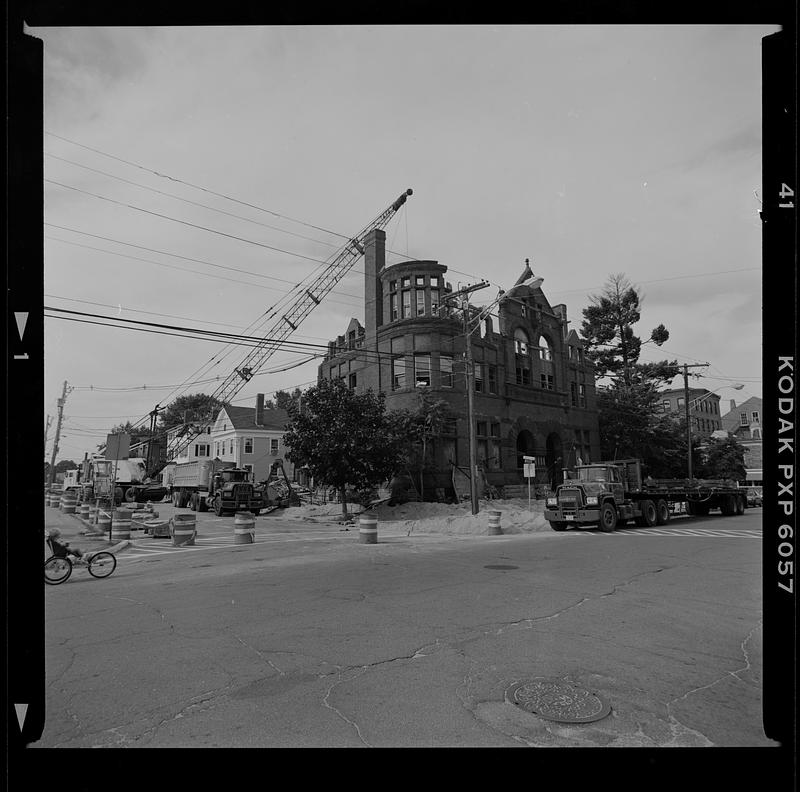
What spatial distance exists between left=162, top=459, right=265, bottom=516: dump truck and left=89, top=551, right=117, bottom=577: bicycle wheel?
64.6 ft

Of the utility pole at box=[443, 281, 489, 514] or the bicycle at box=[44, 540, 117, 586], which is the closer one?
the bicycle at box=[44, 540, 117, 586]

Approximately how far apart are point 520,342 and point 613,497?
2081 centimetres

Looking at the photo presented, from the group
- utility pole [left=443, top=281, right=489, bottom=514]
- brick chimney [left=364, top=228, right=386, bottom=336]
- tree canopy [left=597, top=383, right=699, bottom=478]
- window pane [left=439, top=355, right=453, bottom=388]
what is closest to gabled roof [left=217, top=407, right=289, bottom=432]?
brick chimney [left=364, top=228, right=386, bottom=336]

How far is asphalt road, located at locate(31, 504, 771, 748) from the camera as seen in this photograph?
3932 millimetres

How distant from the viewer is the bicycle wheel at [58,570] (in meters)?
10.1

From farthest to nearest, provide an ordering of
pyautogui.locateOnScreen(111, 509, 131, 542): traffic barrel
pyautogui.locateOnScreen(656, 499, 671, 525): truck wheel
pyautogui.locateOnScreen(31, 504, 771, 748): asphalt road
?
pyautogui.locateOnScreen(656, 499, 671, 525): truck wheel → pyautogui.locateOnScreen(111, 509, 131, 542): traffic barrel → pyautogui.locateOnScreen(31, 504, 771, 748): asphalt road

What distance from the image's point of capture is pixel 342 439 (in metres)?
28.8

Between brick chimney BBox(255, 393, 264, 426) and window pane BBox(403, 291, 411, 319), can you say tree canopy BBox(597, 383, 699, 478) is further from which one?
brick chimney BBox(255, 393, 264, 426)

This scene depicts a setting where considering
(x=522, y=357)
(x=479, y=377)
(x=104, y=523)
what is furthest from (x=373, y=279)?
(x=104, y=523)

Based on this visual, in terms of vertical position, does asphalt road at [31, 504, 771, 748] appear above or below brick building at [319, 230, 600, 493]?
below

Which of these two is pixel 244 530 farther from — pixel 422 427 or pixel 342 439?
pixel 422 427

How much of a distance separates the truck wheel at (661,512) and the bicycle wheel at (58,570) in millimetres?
20664
